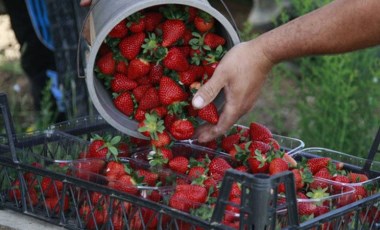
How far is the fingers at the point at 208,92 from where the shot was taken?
197 centimetres

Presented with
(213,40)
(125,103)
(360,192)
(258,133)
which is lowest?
(360,192)

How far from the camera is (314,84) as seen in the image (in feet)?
11.5

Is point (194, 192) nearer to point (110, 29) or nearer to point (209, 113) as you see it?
point (209, 113)

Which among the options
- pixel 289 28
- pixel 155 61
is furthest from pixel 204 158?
pixel 289 28

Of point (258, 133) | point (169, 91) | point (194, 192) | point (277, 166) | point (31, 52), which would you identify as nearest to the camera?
point (194, 192)

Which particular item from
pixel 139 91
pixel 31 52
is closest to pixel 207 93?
pixel 139 91

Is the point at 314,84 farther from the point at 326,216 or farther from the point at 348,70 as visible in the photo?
the point at 326,216

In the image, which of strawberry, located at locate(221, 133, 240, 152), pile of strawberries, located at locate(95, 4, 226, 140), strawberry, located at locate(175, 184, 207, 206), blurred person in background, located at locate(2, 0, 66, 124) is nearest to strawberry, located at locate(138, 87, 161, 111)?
pile of strawberries, located at locate(95, 4, 226, 140)

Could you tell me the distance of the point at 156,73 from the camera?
212cm

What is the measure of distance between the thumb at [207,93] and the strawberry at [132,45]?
21cm

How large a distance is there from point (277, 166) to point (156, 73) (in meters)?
0.39

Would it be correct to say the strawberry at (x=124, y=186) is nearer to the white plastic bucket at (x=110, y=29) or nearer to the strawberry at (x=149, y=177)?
the strawberry at (x=149, y=177)

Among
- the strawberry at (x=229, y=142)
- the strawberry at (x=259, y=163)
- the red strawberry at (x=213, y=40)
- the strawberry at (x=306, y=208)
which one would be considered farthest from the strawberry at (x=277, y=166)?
the red strawberry at (x=213, y=40)

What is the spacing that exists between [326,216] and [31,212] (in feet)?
2.22
